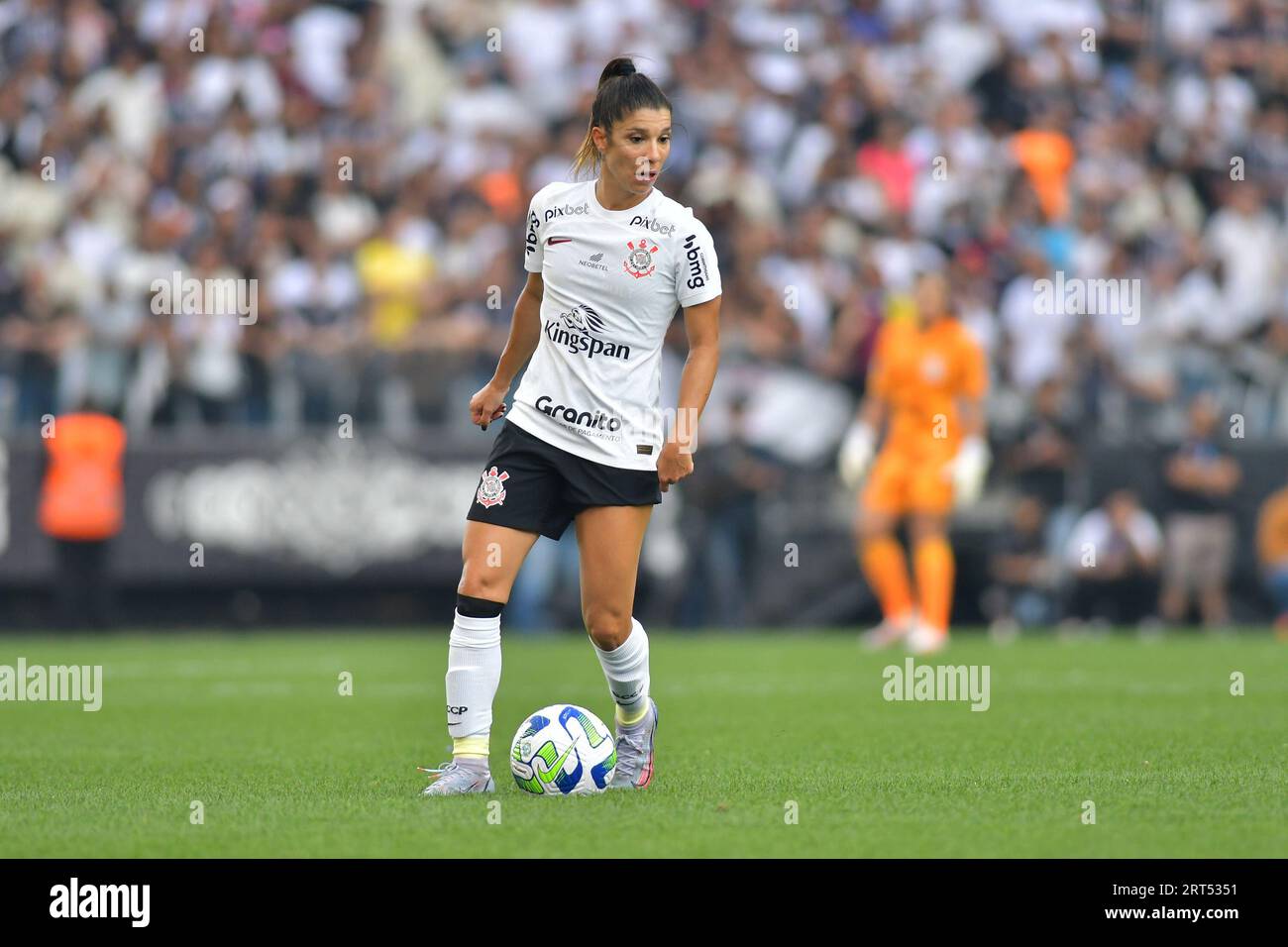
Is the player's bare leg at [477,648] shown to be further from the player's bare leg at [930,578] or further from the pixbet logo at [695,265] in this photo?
the player's bare leg at [930,578]

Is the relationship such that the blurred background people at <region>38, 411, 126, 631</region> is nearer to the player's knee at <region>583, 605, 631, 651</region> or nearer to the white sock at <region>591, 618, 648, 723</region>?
the white sock at <region>591, 618, 648, 723</region>

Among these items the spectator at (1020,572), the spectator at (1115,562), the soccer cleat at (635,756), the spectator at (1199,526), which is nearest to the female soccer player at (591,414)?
Result: the soccer cleat at (635,756)

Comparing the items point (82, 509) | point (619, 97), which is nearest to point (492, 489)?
point (619, 97)

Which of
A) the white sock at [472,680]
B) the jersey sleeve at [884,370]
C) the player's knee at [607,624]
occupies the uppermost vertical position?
the jersey sleeve at [884,370]

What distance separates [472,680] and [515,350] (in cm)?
129

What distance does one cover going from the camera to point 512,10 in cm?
2123

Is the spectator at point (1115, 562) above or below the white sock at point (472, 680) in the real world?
above

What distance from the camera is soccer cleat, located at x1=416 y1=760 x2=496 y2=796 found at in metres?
7.13

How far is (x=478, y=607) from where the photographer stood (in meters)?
7.15

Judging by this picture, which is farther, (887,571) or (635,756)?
(887,571)

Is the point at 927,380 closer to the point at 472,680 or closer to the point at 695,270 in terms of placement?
the point at 695,270

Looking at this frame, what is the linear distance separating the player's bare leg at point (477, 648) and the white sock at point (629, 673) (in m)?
0.44

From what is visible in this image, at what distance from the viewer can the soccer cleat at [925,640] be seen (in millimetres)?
14727

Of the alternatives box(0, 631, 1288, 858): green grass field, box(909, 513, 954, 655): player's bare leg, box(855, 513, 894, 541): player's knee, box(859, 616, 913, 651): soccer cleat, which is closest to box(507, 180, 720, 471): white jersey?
box(0, 631, 1288, 858): green grass field
